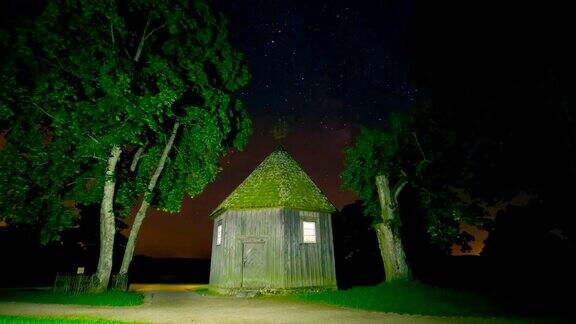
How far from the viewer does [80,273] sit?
65.3ft

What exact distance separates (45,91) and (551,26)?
19.4 meters

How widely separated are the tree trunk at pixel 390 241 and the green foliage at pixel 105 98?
9.71 metres

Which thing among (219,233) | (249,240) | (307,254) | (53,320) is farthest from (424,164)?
(53,320)

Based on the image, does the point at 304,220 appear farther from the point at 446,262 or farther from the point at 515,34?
the point at 446,262

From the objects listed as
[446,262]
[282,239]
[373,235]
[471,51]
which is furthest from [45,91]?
[446,262]

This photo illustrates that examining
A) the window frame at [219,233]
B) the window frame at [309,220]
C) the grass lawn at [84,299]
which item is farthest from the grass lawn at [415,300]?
the grass lawn at [84,299]

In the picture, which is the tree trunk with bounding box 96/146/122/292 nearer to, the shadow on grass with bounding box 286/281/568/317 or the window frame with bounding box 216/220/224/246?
the window frame with bounding box 216/220/224/246

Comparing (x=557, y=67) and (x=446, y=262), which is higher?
(x=557, y=67)

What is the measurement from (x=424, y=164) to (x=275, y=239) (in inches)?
376

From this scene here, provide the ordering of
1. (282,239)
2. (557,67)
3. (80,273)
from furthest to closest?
(282,239), (80,273), (557,67)

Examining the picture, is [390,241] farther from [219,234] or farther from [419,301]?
[219,234]

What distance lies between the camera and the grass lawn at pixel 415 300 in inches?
517

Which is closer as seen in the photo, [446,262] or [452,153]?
[452,153]

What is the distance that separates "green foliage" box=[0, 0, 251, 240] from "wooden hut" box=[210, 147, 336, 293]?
3271 millimetres
